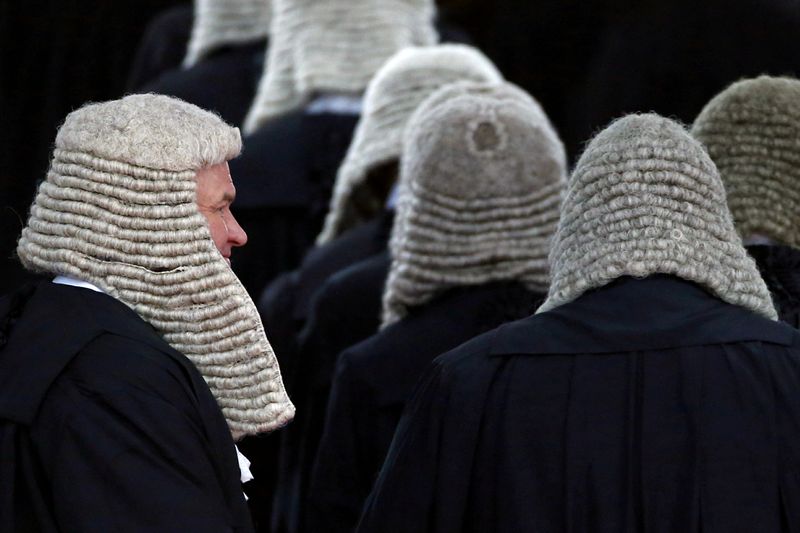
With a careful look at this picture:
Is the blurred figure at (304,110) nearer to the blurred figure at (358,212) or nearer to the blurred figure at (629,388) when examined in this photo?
the blurred figure at (358,212)

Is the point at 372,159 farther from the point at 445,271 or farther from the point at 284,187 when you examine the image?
the point at 445,271

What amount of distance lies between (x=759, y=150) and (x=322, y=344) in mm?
1426

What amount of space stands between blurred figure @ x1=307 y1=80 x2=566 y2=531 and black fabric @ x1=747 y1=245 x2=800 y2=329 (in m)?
0.56

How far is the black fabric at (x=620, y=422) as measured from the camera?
3.40 metres

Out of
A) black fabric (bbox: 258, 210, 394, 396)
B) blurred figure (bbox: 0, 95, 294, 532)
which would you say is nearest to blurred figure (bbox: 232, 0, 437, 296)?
black fabric (bbox: 258, 210, 394, 396)

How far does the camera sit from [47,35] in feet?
29.6

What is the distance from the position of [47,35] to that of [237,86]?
2345 millimetres

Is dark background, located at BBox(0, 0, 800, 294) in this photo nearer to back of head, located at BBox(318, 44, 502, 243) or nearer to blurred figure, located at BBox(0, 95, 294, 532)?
back of head, located at BBox(318, 44, 502, 243)

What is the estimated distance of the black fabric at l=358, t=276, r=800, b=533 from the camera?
340 cm

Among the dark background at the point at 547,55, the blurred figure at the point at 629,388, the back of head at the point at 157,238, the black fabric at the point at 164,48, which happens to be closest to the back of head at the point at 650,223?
the blurred figure at the point at 629,388

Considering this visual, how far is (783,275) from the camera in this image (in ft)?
12.9

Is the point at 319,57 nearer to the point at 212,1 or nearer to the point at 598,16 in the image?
the point at 212,1

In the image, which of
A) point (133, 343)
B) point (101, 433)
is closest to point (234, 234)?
point (133, 343)

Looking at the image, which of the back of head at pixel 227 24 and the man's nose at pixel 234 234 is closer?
the man's nose at pixel 234 234
